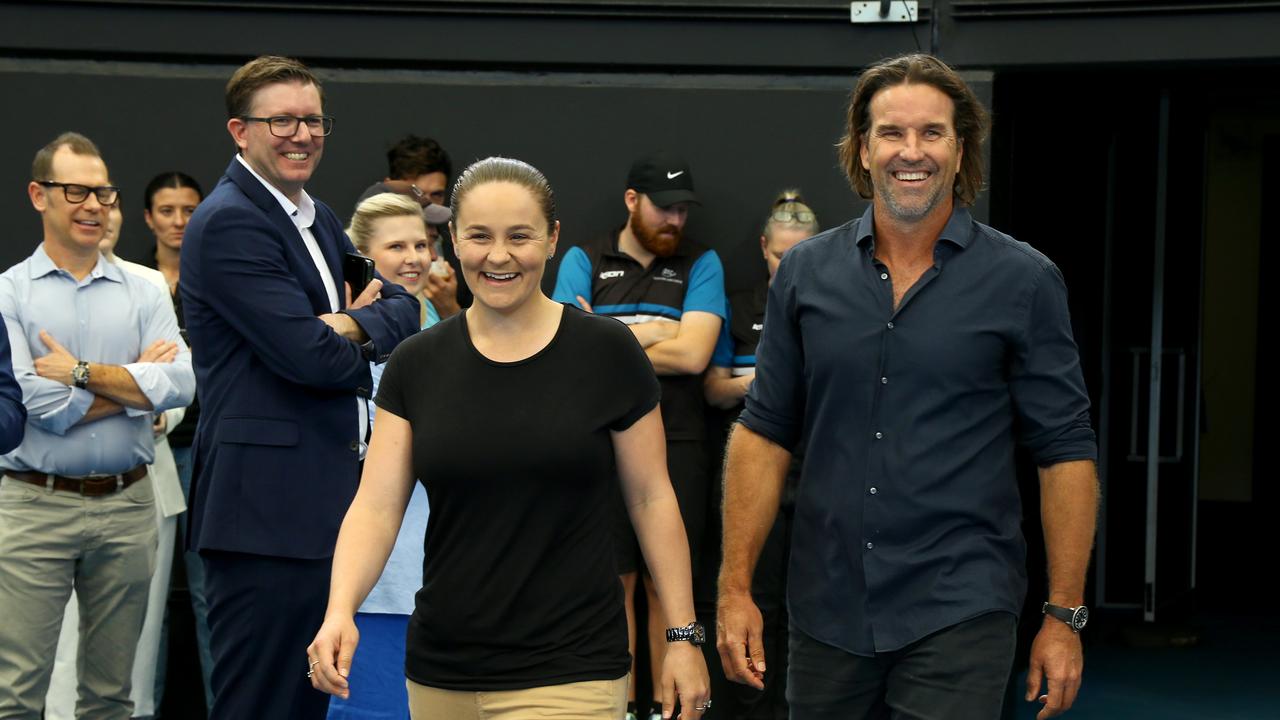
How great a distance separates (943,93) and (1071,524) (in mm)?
975

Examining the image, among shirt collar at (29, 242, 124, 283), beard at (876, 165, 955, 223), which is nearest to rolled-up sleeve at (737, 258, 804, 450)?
beard at (876, 165, 955, 223)

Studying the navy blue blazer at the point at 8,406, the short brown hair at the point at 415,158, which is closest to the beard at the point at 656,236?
the short brown hair at the point at 415,158

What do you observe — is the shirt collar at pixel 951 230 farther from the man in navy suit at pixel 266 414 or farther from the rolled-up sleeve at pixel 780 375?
the man in navy suit at pixel 266 414

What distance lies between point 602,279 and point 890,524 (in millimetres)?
2918

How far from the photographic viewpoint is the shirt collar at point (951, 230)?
3.24m

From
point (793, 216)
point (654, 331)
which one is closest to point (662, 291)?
point (654, 331)

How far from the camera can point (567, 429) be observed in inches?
119

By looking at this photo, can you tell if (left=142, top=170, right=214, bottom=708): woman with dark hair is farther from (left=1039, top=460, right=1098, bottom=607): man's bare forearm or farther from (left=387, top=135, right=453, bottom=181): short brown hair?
(left=1039, top=460, right=1098, bottom=607): man's bare forearm

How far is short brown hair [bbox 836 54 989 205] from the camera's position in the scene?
10.8 feet

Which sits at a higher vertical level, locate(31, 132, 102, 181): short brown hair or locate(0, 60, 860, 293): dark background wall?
locate(0, 60, 860, 293): dark background wall

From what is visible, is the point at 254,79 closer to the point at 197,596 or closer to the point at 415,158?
the point at 415,158

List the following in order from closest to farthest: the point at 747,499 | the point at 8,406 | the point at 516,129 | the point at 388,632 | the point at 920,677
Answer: the point at 920,677 < the point at 747,499 < the point at 8,406 < the point at 388,632 < the point at 516,129

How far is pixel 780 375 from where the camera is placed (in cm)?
340

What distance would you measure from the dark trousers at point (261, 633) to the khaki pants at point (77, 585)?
4.30 ft
